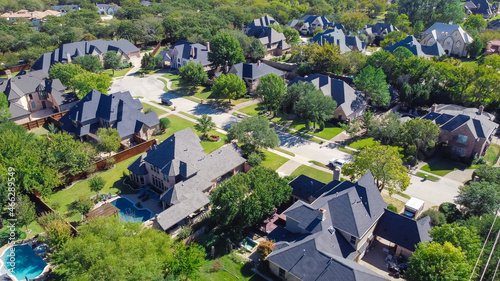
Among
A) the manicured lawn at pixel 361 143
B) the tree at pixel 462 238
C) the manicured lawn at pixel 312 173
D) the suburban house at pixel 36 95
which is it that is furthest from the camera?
the suburban house at pixel 36 95

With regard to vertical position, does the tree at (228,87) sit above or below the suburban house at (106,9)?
below

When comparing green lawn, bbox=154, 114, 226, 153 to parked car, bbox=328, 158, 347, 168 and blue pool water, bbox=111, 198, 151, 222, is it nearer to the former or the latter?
blue pool water, bbox=111, 198, 151, 222

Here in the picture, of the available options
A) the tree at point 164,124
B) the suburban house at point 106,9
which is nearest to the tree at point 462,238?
the tree at point 164,124

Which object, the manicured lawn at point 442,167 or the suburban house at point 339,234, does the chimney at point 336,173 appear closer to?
the suburban house at point 339,234

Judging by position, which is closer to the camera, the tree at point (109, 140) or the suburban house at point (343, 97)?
the tree at point (109, 140)

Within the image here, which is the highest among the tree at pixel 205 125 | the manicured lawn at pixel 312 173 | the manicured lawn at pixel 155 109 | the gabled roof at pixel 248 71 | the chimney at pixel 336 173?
the gabled roof at pixel 248 71

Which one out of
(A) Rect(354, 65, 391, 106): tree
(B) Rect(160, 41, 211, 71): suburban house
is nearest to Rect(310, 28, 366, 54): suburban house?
(B) Rect(160, 41, 211, 71): suburban house

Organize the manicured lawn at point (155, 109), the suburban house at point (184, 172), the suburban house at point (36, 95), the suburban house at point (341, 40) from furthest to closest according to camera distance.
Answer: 1. the suburban house at point (341, 40)
2. the manicured lawn at point (155, 109)
3. the suburban house at point (36, 95)
4. the suburban house at point (184, 172)
